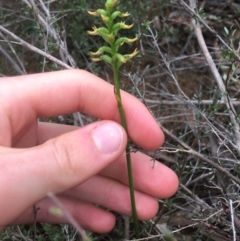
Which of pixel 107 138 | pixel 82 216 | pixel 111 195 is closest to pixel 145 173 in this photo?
pixel 111 195

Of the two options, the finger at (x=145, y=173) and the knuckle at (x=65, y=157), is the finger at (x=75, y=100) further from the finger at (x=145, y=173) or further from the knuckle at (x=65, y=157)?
the knuckle at (x=65, y=157)

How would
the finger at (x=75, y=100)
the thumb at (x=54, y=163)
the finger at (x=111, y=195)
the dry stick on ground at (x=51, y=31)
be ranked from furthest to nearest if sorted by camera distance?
the dry stick on ground at (x=51, y=31), the finger at (x=111, y=195), the finger at (x=75, y=100), the thumb at (x=54, y=163)

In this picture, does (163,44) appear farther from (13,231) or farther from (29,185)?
(29,185)

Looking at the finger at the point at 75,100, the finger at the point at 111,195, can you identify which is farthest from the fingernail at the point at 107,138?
the finger at the point at 111,195

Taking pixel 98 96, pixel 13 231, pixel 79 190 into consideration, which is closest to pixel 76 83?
pixel 98 96

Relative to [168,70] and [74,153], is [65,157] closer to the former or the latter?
[74,153]

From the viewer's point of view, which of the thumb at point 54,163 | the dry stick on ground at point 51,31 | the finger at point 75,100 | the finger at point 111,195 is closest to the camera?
the thumb at point 54,163

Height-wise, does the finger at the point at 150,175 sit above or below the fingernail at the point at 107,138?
below
